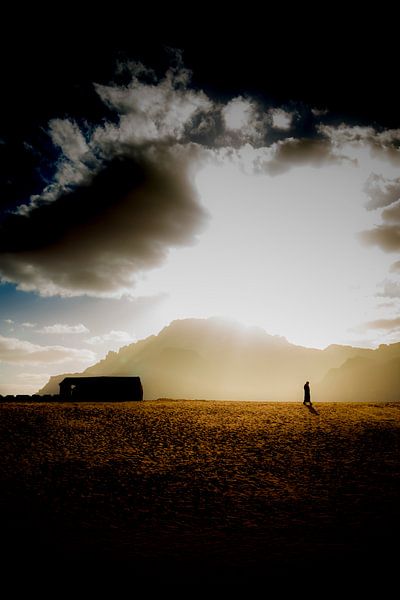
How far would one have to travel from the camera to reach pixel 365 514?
9930mm

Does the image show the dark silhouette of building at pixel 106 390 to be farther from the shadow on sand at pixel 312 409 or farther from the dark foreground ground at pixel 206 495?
the shadow on sand at pixel 312 409

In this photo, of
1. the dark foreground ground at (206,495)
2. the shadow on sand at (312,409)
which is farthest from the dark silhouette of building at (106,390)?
the shadow on sand at (312,409)

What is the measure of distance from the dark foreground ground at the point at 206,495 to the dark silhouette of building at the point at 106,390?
1536 cm

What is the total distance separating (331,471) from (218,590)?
30.6ft

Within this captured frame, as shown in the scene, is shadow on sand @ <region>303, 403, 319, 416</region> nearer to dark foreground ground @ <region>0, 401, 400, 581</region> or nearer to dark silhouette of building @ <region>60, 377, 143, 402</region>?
dark foreground ground @ <region>0, 401, 400, 581</region>

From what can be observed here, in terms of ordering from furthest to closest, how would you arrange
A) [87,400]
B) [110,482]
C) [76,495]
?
[87,400], [110,482], [76,495]

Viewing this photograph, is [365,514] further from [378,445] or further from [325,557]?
[378,445]

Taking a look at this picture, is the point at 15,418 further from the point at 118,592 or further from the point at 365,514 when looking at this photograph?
the point at 365,514

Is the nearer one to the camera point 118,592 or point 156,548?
point 118,592

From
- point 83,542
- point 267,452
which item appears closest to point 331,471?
point 267,452

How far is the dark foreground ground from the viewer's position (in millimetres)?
7738

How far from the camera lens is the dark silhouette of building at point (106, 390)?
126ft

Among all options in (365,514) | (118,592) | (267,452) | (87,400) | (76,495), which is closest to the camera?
(118,592)

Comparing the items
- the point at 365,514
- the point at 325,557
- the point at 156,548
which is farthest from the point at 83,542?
the point at 365,514
